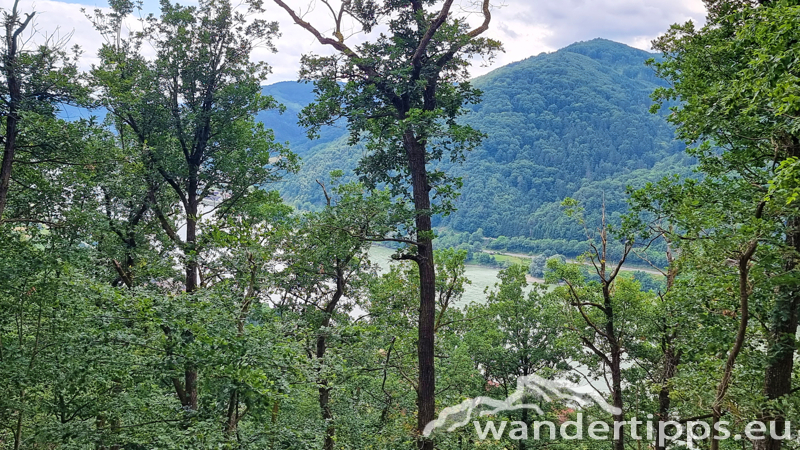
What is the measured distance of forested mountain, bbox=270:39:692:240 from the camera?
61188 millimetres

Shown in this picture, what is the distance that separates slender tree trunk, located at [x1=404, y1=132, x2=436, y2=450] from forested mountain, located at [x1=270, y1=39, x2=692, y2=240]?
33.8m

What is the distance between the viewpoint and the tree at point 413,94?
6852 mm

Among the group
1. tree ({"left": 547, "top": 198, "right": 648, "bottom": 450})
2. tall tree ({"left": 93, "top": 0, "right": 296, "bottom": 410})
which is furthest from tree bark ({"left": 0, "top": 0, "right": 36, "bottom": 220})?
tree ({"left": 547, "top": 198, "right": 648, "bottom": 450})

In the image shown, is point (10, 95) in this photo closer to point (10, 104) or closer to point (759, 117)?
point (10, 104)

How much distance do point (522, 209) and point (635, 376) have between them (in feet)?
179

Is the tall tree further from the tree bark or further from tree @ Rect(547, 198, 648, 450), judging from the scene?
tree @ Rect(547, 198, 648, 450)

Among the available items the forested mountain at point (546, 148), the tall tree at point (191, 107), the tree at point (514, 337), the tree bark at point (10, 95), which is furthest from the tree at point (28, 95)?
the forested mountain at point (546, 148)

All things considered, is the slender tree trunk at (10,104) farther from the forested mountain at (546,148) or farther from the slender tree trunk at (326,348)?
the forested mountain at (546,148)

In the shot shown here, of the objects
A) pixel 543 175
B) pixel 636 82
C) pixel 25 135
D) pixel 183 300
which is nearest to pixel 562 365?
pixel 183 300

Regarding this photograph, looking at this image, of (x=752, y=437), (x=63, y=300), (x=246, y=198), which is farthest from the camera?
(x=246, y=198)

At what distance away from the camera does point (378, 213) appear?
21.7 ft

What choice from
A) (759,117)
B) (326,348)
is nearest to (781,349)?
(759,117)

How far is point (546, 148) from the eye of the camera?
8481cm

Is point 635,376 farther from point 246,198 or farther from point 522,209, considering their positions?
point 522,209
